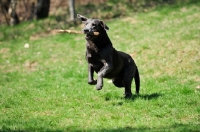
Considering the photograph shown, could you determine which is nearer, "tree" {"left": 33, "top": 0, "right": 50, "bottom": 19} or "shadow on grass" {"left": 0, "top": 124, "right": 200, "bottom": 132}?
"shadow on grass" {"left": 0, "top": 124, "right": 200, "bottom": 132}

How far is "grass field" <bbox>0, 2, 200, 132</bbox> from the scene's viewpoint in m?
7.03

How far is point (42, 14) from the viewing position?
22.0m

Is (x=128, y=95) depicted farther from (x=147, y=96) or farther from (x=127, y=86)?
(x=147, y=96)

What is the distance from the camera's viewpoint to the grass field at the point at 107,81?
23.1 feet

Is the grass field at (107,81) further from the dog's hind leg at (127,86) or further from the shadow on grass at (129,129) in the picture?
the dog's hind leg at (127,86)

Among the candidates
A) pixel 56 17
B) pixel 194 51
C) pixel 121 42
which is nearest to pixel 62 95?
pixel 194 51

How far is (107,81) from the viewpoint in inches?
456

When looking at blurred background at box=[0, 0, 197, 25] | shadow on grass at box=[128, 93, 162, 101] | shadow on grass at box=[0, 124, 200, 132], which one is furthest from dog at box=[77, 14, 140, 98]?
blurred background at box=[0, 0, 197, 25]

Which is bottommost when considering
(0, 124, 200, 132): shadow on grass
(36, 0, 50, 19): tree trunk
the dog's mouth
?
(0, 124, 200, 132): shadow on grass

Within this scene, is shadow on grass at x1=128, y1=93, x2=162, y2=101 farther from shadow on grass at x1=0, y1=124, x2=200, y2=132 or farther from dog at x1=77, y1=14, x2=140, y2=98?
shadow on grass at x1=0, y1=124, x2=200, y2=132

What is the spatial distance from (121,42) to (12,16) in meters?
8.74

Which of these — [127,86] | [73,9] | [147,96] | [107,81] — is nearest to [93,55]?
[127,86]

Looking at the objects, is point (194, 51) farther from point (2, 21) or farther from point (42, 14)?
point (2, 21)

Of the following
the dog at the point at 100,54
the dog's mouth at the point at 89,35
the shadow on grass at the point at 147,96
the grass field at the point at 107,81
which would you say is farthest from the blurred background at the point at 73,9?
the dog's mouth at the point at 89,35
